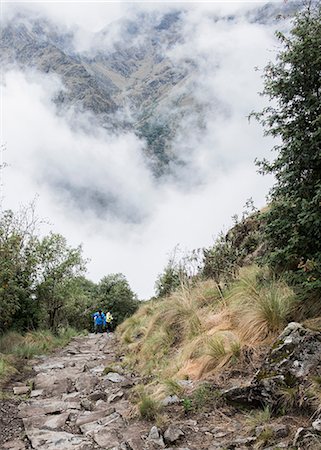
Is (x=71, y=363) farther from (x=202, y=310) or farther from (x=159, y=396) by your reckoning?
(x=159, y=396)

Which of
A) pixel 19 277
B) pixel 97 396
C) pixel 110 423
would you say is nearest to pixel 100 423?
pixel 110 423

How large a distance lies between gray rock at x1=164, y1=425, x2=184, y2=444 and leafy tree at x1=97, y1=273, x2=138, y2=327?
34.2 m

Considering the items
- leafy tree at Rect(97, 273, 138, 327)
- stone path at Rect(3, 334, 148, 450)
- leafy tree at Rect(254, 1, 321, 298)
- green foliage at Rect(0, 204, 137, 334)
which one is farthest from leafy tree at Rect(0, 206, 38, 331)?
leafy tree at Rect(97, 273, 138, 327)

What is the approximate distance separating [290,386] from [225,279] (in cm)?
499

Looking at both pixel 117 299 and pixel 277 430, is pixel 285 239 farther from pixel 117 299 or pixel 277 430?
pixel 117 299

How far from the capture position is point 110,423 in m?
4.83

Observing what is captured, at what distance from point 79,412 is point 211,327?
2685 mm

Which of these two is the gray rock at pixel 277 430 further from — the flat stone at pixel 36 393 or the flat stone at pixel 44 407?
the flat stone at pixel 36 393

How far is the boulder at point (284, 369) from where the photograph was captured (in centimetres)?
411

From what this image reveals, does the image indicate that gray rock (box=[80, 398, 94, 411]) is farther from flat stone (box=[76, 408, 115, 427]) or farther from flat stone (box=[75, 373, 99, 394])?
flat stone (box=[75, 373, 99, 394])

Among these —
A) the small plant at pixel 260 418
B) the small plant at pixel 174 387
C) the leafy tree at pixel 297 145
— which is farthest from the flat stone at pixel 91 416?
the leafy tree at pixel 297 145

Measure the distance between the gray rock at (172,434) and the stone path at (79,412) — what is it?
29 centimetres

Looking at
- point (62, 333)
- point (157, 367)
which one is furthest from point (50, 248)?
point (157, 367)

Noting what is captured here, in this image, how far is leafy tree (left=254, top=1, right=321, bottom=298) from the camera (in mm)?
5484
